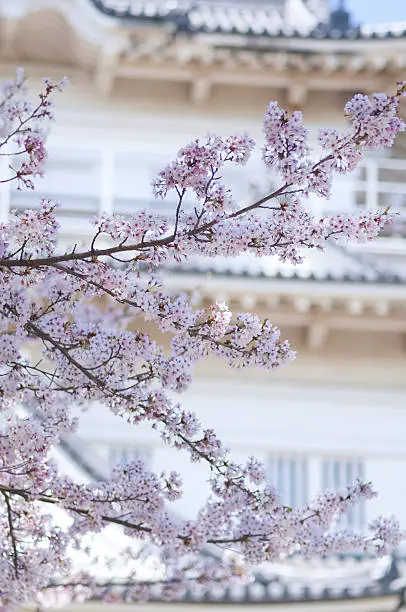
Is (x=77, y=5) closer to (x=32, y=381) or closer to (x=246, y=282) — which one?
(x=246, y=282)

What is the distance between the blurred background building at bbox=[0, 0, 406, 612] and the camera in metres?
10.2

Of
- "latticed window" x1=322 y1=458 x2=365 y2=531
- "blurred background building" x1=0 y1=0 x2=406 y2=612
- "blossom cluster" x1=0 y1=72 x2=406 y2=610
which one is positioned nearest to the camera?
"blossom cluster" x1=0 y1=72 x2=406 y2=610

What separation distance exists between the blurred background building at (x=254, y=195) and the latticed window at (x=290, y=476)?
0.02 metres

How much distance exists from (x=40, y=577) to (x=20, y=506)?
1.12 ft

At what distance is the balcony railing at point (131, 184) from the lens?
11055 mm

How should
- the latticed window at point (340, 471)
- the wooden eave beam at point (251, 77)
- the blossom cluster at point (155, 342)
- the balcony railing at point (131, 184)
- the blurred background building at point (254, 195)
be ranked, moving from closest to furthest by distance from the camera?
the blossom cluster at point (155, 342), the blurred background building at point (254, 195), the latticed window at point (340, 471), the balcony railing at point (131, 184), the wooden eave beam at point (251, 77)

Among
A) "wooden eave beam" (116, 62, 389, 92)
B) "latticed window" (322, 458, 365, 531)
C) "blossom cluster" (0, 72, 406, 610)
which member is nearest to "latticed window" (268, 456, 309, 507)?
"latticed window" (322, 458, 365, 531)

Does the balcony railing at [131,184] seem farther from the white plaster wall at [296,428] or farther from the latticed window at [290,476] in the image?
the latticed window at [290,476]

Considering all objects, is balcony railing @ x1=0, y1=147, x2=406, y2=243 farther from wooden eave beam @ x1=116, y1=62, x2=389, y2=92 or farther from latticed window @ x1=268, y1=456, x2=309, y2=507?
latticed window @ x1=268, y1=456, x2=309, y2=507

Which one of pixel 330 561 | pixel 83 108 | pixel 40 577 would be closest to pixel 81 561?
pixel 330 561

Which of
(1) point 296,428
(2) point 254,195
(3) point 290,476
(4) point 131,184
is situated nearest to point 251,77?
(2) point 254,195

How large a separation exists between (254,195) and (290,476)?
112 inches

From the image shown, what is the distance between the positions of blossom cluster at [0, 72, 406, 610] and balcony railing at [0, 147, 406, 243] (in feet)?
18.7

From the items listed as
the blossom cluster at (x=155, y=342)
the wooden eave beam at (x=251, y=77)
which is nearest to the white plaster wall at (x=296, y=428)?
the wooden eave beam at (x=251, y=77)
